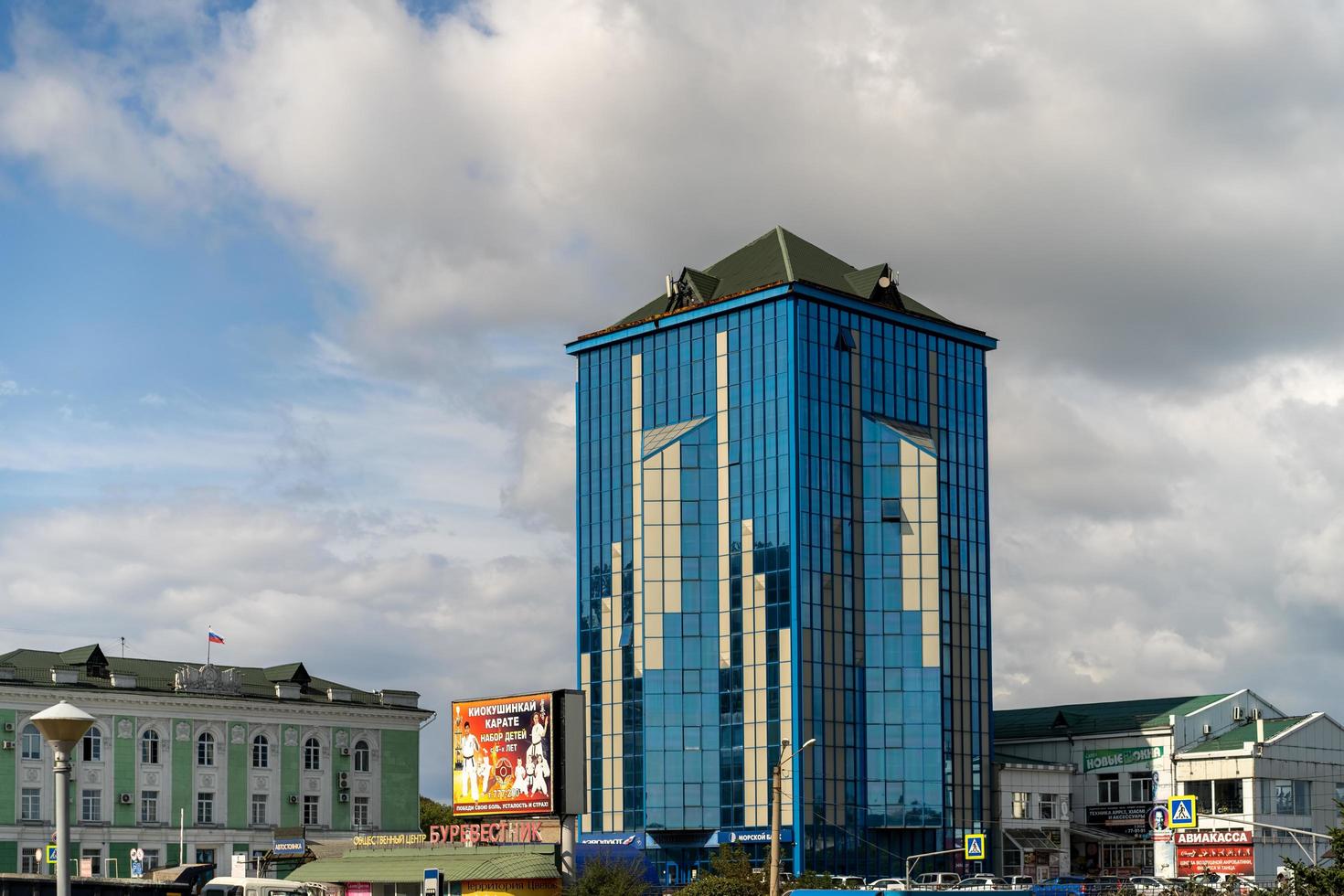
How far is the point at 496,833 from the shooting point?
93.9 m

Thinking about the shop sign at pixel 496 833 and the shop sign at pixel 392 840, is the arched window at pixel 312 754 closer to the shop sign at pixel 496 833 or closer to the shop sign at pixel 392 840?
the shop sign at pixel 392 840

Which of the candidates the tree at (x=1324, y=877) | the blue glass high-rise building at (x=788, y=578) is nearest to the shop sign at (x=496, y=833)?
the blue glass high-rise building at (x=788, y=578)

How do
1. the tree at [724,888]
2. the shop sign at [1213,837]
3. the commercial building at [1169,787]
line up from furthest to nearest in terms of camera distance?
the commercial building at [1169,787] < the shop sign at [1213,837] < the tree at [724,888]

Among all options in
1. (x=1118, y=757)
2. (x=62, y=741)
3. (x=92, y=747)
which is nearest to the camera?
(x=62, y=741)

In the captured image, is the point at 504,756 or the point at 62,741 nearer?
the point at 62,741

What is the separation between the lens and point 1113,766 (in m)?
118

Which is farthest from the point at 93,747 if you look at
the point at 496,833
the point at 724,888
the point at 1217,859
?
the point at 1217,859

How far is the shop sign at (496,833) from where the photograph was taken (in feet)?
305

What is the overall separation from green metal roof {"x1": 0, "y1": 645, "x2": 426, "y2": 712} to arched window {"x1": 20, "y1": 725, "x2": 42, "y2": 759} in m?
3.25

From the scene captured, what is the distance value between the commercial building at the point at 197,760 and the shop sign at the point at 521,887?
43.8 m

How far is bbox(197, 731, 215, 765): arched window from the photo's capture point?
131625mm

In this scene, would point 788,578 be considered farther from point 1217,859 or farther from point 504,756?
point 1217,859

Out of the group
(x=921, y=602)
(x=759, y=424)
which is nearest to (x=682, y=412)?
(x=759, y=424)

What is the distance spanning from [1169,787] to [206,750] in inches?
2799
